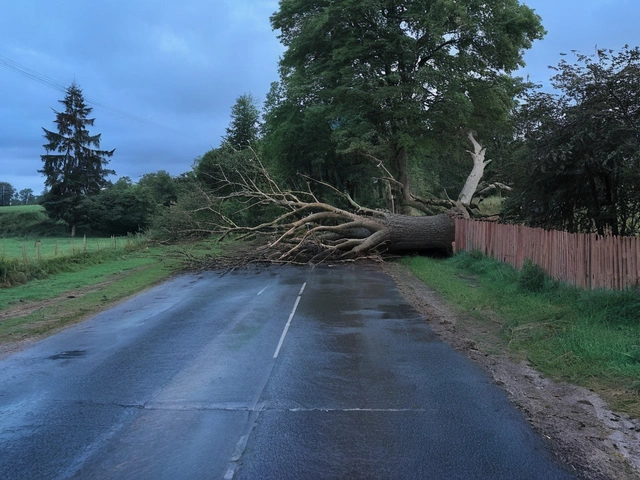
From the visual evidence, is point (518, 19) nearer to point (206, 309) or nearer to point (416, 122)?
point (416, 122)

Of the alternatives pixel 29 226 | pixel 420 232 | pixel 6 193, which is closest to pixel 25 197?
pixel 6 193

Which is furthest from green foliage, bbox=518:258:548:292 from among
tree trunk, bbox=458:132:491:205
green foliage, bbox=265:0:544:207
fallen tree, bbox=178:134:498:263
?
green foliage, bbox=265:0:544:207

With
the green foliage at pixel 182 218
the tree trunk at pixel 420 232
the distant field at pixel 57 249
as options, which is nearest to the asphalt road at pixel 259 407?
the tree trunk at pixel 420 232

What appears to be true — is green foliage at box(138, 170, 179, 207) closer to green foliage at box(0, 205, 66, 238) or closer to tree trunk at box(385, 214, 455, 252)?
green foliage at box(0, 205, 66, 238)

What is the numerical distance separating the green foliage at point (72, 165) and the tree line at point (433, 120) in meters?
31.4

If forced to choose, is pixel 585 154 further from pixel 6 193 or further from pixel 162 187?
pixel 6 193

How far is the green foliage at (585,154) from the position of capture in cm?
1205

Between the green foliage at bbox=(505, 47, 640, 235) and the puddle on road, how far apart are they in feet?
38.1

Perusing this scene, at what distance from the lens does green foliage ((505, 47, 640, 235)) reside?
12055 mm

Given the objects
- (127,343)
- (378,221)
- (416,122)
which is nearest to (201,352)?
(127,343)

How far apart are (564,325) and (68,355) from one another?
8504mm

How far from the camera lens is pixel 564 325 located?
8.85 m

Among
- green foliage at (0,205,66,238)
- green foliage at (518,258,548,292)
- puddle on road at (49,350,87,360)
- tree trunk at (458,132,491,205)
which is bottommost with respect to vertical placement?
puddle on road at (49,350,87,360)

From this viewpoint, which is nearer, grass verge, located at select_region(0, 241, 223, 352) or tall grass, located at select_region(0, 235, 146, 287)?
grass verge, located at select_region(0, 241, 223, 352)
